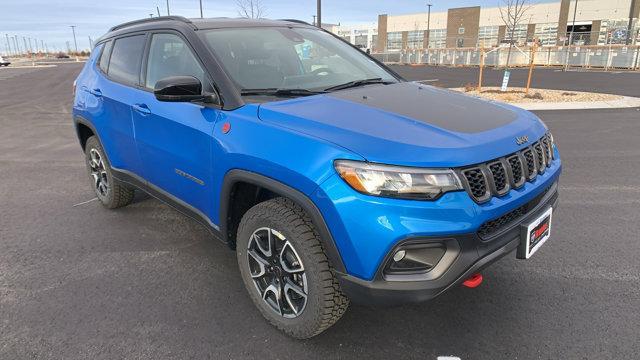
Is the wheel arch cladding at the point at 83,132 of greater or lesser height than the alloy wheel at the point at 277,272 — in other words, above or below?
above

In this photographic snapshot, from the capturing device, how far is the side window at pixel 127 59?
12.6ft

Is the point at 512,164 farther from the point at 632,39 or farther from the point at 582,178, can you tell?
the point at 632,39

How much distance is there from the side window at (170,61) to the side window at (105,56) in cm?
100

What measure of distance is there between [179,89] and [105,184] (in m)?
2.46

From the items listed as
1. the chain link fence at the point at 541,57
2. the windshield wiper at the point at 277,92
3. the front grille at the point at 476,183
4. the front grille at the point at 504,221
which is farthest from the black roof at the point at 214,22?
the chain link fence at the point at 541,57

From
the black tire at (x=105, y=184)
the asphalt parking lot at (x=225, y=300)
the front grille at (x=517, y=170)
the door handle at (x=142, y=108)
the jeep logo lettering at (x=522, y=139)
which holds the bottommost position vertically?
the asphalt parking lot at (x=225, y=300)

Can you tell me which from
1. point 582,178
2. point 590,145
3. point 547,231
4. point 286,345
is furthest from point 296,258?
point 590,145

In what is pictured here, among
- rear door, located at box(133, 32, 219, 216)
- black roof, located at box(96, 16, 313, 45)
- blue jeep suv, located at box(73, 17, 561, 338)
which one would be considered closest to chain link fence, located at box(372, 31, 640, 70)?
black roof, located at box(96, 16, 313, 45)

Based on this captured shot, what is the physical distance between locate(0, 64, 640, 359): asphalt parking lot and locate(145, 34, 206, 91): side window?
1420 millimetres

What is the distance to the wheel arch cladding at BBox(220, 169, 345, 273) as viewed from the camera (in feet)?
7.39

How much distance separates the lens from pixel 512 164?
2.47 meters

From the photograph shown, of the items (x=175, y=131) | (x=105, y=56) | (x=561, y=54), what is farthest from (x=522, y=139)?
(x=561, y=54)

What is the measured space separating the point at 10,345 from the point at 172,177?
138 cm

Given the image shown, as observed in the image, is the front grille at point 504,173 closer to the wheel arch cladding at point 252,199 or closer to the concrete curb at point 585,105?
the wheel arch cladding at point 252,199
